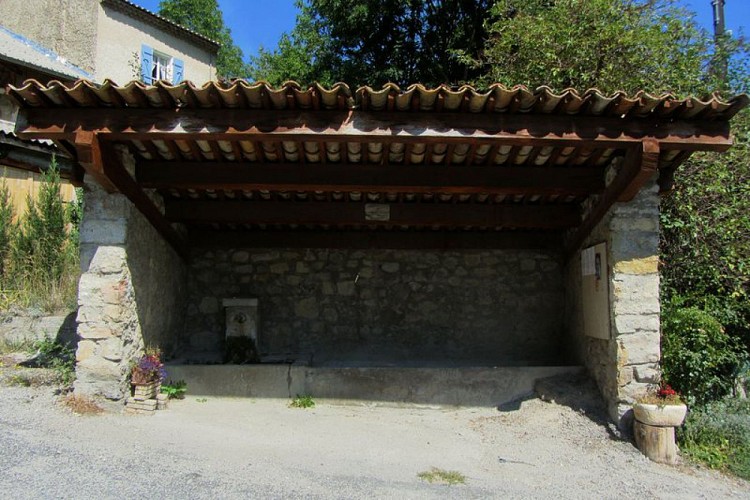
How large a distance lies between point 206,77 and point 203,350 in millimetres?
15326

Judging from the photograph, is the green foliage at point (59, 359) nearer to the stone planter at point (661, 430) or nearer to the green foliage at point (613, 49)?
the stone planter at point (661, 430)

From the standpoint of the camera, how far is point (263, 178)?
17.8ft

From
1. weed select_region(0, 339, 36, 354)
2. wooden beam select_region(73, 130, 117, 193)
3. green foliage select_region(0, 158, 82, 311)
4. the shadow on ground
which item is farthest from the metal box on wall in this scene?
green foliage select_region(0, 158, 82, 311)

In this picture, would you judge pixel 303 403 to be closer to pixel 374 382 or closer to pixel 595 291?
pixel 374 382

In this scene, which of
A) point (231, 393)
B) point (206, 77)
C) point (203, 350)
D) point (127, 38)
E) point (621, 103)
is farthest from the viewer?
point (206, 77)

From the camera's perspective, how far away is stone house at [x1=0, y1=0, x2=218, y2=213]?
12094mm

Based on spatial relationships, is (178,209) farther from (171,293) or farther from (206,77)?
(206,77)

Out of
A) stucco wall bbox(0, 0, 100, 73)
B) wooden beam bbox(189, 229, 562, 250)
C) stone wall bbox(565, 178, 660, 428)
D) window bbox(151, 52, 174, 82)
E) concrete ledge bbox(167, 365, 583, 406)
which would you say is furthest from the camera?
Answer: window bbox(151, 52, 174, 82)

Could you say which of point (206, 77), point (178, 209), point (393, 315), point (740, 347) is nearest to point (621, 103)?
point (740, 347)

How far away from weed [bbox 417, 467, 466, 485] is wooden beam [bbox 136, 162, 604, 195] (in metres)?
2.62

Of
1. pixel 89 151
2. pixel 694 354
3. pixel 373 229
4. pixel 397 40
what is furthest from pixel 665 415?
pixel 397 40

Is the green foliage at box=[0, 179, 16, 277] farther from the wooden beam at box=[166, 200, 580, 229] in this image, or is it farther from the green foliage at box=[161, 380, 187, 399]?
the green foliage at box=[161, 380, 187, 399]

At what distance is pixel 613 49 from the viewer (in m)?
6.97

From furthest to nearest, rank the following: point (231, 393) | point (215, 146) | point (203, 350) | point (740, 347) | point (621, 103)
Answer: point (203, 350) < point (231, 393) < point (740, 347) < point (215, 146) < point (621, 103)
